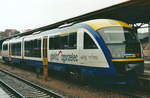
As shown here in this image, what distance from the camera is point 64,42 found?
12.0 meters

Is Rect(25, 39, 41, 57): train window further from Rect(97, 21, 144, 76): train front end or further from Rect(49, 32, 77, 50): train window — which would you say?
Rect(97, 21, 144, 76): train front end

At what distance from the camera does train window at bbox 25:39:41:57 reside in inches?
611

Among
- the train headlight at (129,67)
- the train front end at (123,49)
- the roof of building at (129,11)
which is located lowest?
the train headlight at (129,67)

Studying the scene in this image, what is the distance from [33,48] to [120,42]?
883 cm

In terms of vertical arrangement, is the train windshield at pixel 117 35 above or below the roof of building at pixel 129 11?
below

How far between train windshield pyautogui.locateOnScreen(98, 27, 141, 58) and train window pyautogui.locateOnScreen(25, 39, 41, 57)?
693 centimetres

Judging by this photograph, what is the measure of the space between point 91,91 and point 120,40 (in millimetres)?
2526

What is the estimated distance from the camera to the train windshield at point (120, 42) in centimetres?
906

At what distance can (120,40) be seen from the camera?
9.39 m

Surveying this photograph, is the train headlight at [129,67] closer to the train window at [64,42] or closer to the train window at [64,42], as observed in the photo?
the train window at [64,42]

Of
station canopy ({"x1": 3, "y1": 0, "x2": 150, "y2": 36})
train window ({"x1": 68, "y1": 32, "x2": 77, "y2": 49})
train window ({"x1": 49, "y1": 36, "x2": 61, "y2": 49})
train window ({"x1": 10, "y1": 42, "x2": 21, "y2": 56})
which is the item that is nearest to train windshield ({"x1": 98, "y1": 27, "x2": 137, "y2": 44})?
station canopy ({"x1": 3, "y1": 0, "x2": 150, "y2": 36})

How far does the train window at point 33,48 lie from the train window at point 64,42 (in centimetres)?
207

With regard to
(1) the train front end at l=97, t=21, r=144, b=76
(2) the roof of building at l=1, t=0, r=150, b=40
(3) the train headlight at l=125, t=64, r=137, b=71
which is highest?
(2) the roof of building at l=1, t=0, r=150, b=40

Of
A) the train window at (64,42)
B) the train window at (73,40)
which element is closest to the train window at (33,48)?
the train window at (64,42)
